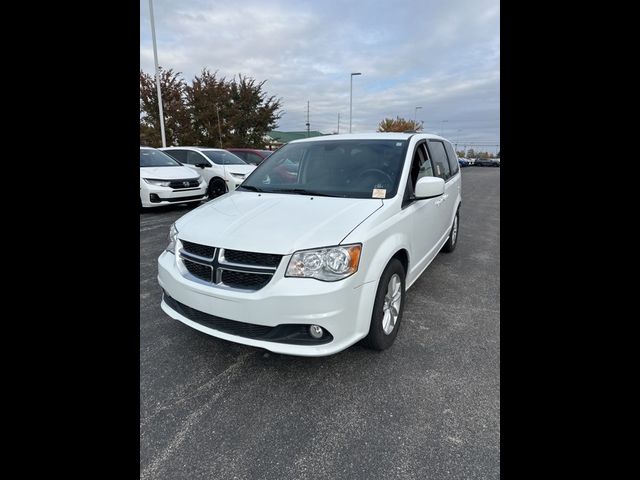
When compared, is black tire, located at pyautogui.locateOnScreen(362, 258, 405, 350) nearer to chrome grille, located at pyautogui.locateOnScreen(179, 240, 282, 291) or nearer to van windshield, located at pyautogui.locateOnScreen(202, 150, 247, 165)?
chrome grille, located at pyautogui.locateOnScreen(179, 240, 282, 291)

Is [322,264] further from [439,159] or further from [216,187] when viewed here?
[216,187]

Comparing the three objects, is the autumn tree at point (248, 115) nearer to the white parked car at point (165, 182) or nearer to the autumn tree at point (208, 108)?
the autumn tree at point (208, 108)

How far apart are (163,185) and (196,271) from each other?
667cm

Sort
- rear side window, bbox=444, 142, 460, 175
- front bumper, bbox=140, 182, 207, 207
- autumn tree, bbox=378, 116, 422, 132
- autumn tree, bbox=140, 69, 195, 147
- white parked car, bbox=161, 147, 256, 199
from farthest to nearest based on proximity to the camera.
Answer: autumn tree, bbox=378, 116, 422, 132 → autumn tree, bbox=140, 69, 195, 147 → white parked car, bbox=161, 147, 256, 199 → front bumper, bbox=140, 182, 207, 207 → rear side window, bbox=444, 142, 460, 175

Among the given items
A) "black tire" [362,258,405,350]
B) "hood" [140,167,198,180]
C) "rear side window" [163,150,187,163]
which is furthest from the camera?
"rear side window" [163,150,187,163]

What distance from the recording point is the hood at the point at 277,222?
2.18 m

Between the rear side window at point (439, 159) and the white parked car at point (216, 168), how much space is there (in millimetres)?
6412

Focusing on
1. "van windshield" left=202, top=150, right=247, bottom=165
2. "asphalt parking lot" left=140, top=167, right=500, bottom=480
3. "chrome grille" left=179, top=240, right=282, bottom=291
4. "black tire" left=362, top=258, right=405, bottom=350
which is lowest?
"asphalt parking lot" left=140, top=167, right=500, bottom=480

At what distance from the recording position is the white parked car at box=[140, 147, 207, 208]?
8.09 metres

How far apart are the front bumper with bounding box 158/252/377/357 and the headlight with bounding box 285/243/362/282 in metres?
0.04

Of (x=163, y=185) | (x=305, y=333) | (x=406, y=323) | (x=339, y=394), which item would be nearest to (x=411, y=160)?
(x=406, y=323)

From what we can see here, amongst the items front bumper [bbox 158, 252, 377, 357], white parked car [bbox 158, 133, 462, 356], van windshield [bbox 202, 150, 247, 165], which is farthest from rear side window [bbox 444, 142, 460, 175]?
van windshield [bbox 202, 150, 247, 165]
